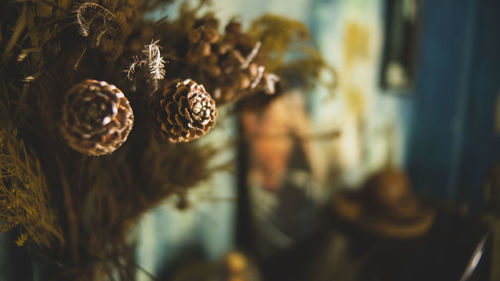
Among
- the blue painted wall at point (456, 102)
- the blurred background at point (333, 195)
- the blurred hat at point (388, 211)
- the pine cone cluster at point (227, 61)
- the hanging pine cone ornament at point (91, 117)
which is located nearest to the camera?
Answer: the hanging pine cone ornament at point (91, 117)

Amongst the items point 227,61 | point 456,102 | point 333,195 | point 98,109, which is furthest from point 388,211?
point 456,102

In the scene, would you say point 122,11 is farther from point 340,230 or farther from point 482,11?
point 482,11

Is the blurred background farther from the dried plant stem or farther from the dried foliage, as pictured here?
the dried plant stem

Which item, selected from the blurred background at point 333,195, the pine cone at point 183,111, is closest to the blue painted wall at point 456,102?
the blurred background at point 333,195

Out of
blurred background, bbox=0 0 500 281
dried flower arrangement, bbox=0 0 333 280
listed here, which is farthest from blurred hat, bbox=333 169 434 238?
dried flower arrangement, bbox=0 0 333 280

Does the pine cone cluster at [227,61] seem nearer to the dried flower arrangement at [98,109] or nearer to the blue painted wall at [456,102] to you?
the dried flower arrangement at [98,109]

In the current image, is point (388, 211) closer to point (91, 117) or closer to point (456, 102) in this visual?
point (91, 117)

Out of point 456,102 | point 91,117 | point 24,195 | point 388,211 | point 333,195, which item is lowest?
point 456,102

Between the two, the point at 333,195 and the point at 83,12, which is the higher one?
the point at 83,12
